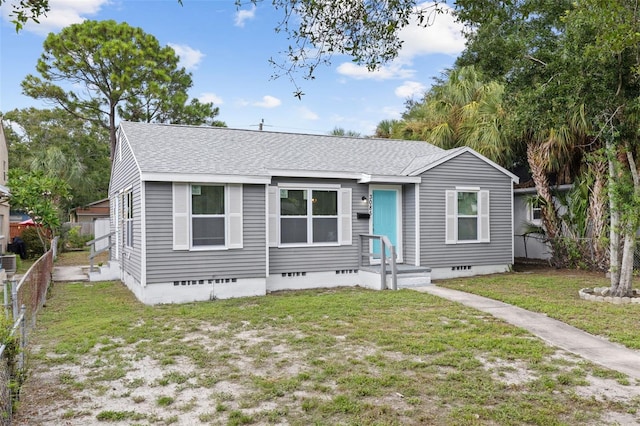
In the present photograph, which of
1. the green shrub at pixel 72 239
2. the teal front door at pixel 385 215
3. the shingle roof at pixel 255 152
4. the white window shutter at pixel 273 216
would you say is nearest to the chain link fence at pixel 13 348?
the shingle roof at pixel 255 152

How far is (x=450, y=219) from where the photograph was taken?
42.0 feet

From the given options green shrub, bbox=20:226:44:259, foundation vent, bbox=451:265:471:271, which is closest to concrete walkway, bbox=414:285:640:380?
foundation vent, bbox=451:265:471:271

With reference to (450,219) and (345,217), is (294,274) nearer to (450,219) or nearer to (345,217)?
(345,217)

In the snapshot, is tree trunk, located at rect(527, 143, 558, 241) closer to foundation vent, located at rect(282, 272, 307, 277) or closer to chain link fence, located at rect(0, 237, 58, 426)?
foundation vent, located at rect(282, 272, 307, 277)

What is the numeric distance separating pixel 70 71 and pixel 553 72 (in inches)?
1030

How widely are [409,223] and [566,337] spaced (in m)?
6.25

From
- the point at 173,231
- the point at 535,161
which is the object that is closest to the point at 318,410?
the point at 173,231

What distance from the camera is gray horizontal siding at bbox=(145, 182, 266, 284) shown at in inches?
387

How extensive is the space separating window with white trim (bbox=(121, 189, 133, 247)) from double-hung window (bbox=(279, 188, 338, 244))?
3.60 metres

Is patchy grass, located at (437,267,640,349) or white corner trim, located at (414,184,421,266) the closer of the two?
patchy grass, located at (437,267,640,349)

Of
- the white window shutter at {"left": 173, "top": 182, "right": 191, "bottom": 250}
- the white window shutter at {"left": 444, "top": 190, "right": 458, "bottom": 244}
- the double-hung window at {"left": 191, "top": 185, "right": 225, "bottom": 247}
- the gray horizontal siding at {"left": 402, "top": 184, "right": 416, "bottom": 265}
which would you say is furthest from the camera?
the white window shutter at {"left": 444, "top": 190, "right": 458, "bottom": 244}

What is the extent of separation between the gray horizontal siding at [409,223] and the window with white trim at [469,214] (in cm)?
106

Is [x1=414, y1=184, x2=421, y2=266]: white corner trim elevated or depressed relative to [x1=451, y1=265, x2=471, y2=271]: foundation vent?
elevated

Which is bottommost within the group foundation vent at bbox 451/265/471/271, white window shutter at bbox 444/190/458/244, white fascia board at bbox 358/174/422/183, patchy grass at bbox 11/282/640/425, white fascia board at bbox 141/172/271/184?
patchy grass at bbox 11/282/640/425
